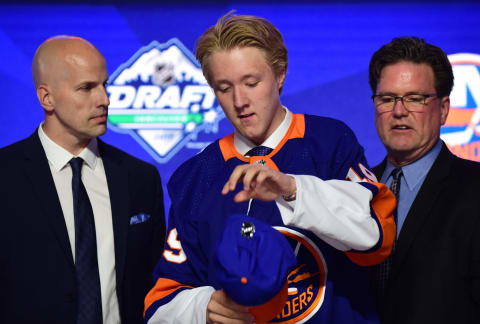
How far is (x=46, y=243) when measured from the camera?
200cm

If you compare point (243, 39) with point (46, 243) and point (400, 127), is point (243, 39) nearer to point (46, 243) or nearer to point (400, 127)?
point (400, 127)

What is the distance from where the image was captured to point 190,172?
154cm

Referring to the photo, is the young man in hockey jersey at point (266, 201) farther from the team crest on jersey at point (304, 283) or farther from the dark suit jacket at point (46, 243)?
the dark suit jacket at point (46, 243)

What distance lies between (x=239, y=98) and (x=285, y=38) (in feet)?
6.32

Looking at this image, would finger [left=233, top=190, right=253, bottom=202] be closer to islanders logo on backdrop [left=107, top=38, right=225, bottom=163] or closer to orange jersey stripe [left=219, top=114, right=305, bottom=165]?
orange jersey stripe [left=219, top=114, right=305, bottom=165]

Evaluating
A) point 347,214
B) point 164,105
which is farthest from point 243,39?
point 164,105

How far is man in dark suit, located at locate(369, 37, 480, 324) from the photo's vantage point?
1674mm

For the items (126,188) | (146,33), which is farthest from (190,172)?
(146,33)

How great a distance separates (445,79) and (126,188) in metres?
1.19

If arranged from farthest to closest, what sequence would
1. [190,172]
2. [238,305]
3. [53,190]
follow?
[53,190], [190,172], [238,305]

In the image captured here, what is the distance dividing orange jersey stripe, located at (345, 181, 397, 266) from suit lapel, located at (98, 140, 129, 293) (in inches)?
41.0

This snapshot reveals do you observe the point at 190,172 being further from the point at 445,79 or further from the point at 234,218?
the point at 445,79

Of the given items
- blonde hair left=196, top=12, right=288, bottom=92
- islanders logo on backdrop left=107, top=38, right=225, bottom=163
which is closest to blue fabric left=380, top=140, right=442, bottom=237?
blonde hair left=196, top=12, right=288, bottom=92

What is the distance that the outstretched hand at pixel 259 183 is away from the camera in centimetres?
112
